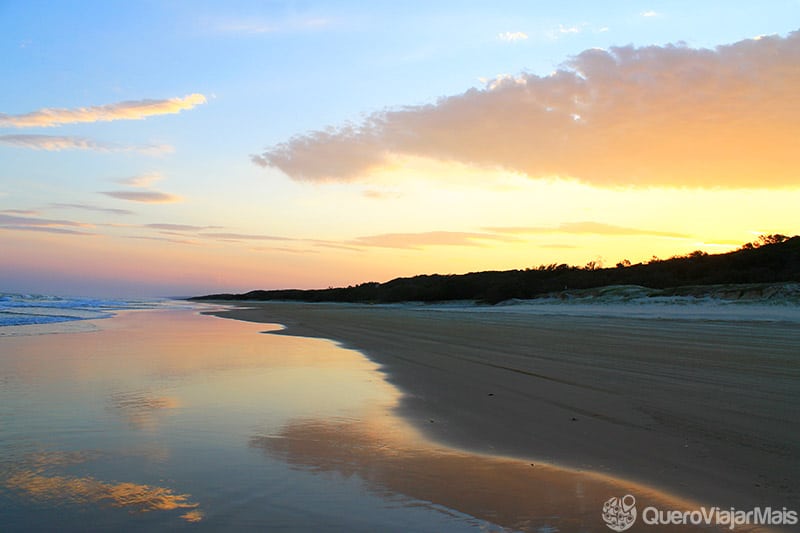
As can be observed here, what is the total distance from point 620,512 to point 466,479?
0.92 m

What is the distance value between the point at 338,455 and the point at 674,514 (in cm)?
215

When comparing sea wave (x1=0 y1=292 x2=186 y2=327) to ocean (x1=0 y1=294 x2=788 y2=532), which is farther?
sea wave (x1=0 y1=292 x2=186 y2=327)

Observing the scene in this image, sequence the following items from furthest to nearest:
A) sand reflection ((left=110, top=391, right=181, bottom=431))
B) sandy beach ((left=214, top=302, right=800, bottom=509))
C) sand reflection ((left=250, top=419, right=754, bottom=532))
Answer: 1. sand reflection ((left=110, top=391, right=181, bottom=431))
2. sandy beach ((left=214, top=302, right=800, bottom=509))
3. sand reflection ((left=250, top=419, right=754, bottom=532))

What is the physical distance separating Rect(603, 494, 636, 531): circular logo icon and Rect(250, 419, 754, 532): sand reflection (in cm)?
4

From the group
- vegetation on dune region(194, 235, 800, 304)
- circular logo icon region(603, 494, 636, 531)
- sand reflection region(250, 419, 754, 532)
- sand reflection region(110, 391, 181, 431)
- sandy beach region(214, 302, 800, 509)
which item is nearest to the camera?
circular logo icon region(603, 494, 636, 531)

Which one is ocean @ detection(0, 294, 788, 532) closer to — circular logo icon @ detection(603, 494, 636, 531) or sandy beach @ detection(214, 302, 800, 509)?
circular logo icon @ detection(603, 494, 636, 531)

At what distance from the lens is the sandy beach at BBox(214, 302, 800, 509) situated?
11.9 ft

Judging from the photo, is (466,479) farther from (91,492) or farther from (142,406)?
(142,406)

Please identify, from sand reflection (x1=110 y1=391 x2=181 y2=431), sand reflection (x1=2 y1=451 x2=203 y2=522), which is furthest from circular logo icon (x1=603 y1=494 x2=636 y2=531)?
sand reflection (x1=110 y1=391 x2=181 y2=431)

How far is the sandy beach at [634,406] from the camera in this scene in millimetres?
3617

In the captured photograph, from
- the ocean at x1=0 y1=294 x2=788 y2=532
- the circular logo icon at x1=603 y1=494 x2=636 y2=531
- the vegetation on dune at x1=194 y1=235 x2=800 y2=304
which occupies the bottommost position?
the circular logo icon at x1=603 y1=494 x2=636 y2=531

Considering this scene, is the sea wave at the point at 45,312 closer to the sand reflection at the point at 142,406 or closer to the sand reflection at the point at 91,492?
the sand reflection at the point at 142,406

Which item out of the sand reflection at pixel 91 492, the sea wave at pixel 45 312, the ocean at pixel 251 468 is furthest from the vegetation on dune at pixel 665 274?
the sand reflection at pixel 91 492

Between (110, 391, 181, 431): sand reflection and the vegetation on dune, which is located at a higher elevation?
the vegetation on dune
